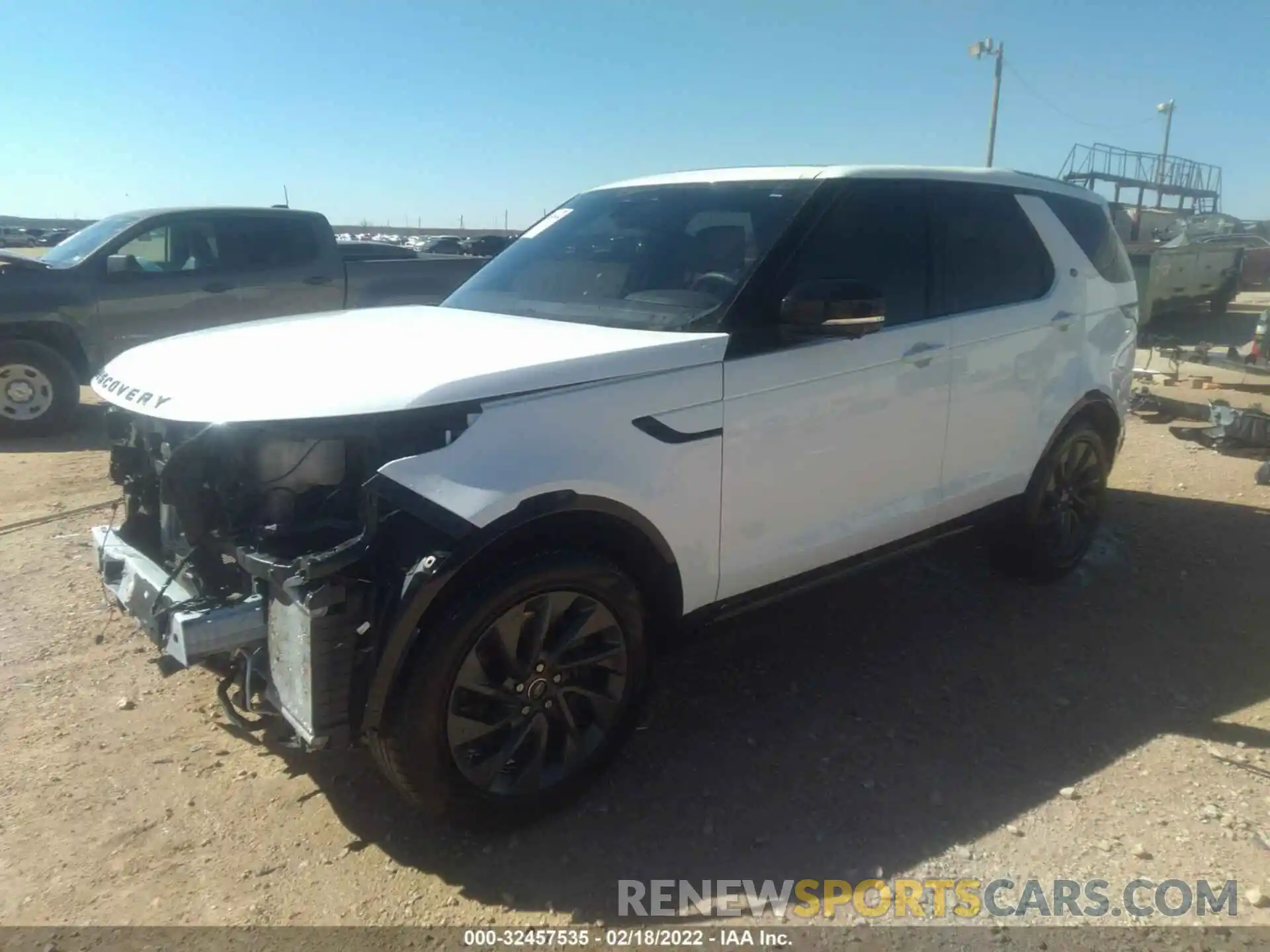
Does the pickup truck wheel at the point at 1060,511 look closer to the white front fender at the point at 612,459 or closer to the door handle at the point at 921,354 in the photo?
the door handle at the point at 921,354

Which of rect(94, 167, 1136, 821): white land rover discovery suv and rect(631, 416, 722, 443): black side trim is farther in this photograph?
rect(631, 416, 722, 443): black side trim

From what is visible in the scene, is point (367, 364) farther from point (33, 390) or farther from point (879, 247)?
point (33, 390)

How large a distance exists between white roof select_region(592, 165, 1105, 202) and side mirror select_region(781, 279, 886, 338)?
27.6 inches

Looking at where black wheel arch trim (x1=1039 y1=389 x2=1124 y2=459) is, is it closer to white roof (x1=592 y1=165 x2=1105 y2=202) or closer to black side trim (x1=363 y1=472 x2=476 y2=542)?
white roof (x1=592 y1=165 x2=1105 y2=202)

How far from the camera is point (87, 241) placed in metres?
8.64

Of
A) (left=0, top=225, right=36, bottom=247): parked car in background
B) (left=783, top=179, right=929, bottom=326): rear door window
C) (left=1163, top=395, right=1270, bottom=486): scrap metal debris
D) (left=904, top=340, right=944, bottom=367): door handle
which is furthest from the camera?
(left=0, top=225, right=36, bottom=247): parked car in background

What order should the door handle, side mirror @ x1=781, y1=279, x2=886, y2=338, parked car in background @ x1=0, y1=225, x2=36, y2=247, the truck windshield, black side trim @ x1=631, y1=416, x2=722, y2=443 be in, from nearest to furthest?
black side trim @ x1=631, y1=416, x2=722, y2=443
side mirror @ x1=781, y1=279, x2=886, y2=338
the truck windshield
the door handle
parked car in background @ x1=0, y1=225, x2=36, y2=247

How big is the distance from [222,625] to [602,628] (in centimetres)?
110

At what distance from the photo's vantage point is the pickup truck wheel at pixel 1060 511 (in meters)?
4.68

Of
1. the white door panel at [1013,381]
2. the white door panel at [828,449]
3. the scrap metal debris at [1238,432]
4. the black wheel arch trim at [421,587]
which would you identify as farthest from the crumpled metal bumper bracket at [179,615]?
the scrap metal debris at [1238,432]

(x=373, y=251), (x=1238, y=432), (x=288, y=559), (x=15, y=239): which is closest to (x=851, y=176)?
(x=288, y=559)

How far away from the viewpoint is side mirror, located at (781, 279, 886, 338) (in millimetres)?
3176

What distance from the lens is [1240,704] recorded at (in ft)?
12.5

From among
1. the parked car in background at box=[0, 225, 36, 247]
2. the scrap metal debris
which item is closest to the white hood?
the scrap metal debris
